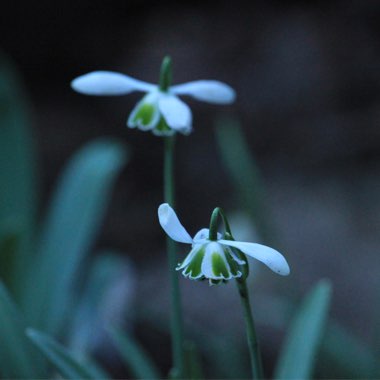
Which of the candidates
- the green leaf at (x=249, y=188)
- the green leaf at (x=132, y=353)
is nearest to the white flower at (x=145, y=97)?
the green leaf at (x=132, y=353)

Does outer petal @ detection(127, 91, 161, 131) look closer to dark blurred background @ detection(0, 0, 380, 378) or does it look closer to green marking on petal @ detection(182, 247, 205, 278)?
green marking on petal @ detection(182, 247, 205, 278)

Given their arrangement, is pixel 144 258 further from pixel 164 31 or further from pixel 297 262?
pixel 164 31

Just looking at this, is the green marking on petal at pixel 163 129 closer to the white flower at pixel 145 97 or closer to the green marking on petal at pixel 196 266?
the white flower at pixel 145 97

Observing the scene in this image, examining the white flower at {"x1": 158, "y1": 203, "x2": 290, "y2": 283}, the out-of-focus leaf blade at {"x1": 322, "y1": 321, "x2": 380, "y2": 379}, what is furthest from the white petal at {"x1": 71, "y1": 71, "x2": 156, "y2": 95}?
the out-of-focus leaf blade at {"x1": 322, "y1": 321, "x2": 380, "y2": 379}

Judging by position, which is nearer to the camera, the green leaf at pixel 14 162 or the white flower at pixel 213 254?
the white flower at pixel 213 254

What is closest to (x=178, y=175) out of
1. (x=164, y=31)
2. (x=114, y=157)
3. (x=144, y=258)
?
(x=144, y=258)

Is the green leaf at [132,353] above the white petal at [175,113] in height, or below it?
below
